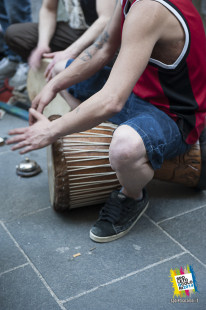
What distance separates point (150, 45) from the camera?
5.52ft

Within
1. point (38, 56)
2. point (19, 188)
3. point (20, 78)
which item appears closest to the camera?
point (19, 188)

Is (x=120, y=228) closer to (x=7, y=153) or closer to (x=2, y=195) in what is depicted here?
(x=2, y=195)

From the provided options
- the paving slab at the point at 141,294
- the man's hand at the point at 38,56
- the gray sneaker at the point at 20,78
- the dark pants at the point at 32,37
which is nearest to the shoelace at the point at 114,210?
the paving slab at the point at 141,294

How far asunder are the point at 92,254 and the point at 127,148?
20.1 inches

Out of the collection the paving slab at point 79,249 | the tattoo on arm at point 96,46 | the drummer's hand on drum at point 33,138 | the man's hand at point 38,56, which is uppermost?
the tattoo on arm at point 96,46

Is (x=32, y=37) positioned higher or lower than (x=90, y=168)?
higher

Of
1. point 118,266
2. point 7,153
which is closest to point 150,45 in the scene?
point 118,266

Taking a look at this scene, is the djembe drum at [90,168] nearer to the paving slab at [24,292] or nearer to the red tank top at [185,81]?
the red tank top at [185,81]

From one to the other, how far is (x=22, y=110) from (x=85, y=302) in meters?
2.23

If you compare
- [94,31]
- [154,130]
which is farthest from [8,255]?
[94,31]

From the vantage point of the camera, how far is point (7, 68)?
13.4 feet

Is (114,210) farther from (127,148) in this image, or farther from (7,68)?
(7,68)

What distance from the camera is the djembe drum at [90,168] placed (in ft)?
6.89

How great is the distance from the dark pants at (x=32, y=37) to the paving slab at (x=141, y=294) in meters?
2.02
